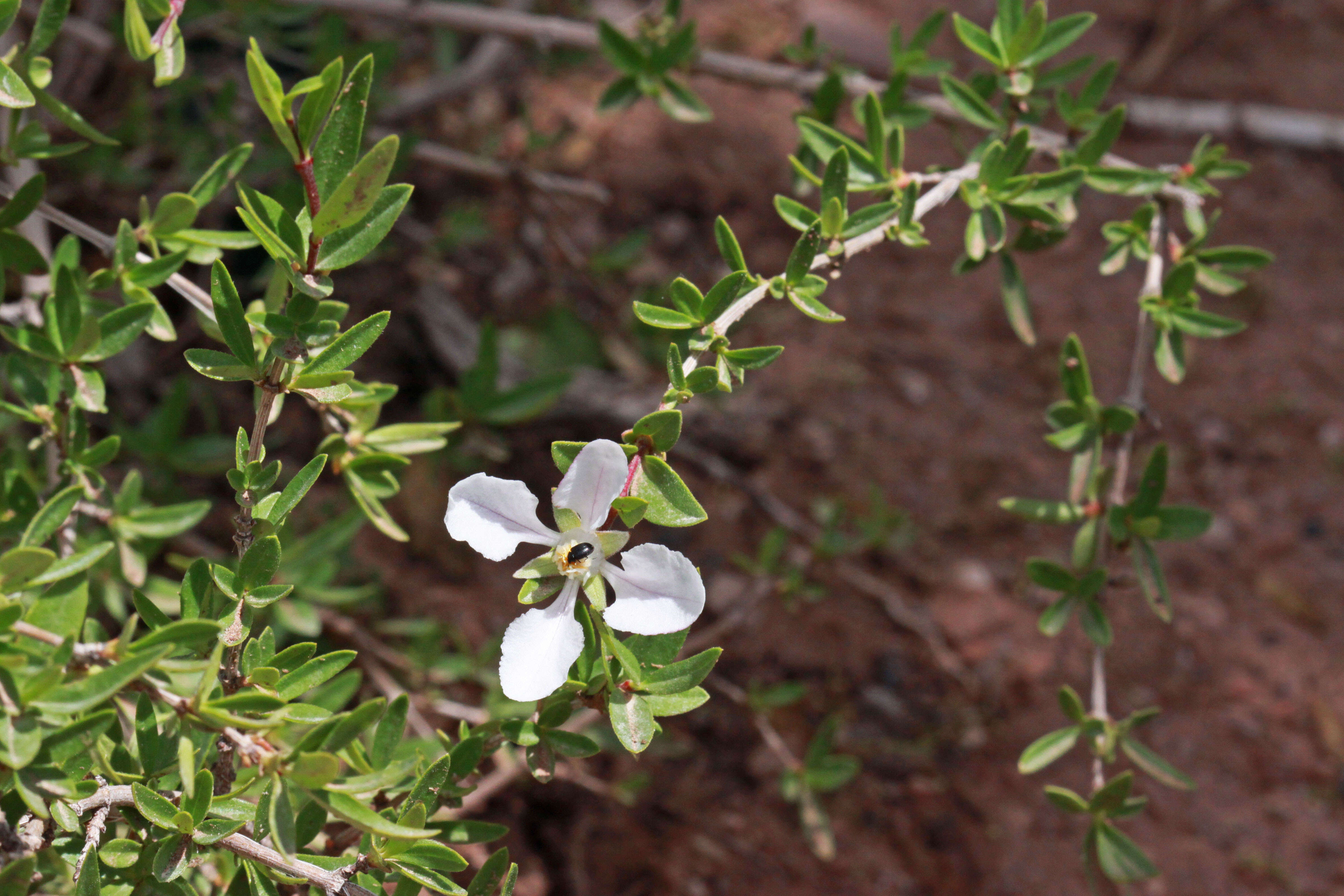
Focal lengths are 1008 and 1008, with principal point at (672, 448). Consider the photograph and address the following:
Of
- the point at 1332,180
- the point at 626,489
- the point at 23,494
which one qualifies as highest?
the point at 626,489

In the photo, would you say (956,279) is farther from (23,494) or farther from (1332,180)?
(23,494)

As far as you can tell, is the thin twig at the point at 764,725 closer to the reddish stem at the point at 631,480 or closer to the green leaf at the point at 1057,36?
the reddish stem at the point at 631,480

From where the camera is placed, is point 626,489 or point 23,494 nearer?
point 626,489

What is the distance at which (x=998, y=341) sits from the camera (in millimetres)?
4062

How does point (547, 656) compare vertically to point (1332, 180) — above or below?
above

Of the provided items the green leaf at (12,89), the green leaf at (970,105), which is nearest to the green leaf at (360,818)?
the green leaf at (12,89)

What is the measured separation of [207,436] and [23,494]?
1005 mm

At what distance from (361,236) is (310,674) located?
23.1 inches

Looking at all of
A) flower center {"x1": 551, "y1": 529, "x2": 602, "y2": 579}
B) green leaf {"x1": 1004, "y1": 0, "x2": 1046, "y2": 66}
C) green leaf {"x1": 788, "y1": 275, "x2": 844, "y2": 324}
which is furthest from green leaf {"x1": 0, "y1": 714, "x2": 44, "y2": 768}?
green leaf {"x1": 1004, "y1": 0, "x2": 1046, "y2": 66}

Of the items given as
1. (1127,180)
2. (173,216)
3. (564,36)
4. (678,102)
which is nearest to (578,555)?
(173,216)

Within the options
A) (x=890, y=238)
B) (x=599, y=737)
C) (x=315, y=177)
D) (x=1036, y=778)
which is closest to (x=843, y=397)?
(x=1036, y=778)

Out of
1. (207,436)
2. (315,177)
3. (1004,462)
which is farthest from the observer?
(1004,462)

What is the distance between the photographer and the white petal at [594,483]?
1229 mm

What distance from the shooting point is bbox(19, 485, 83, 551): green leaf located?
1324 mm
